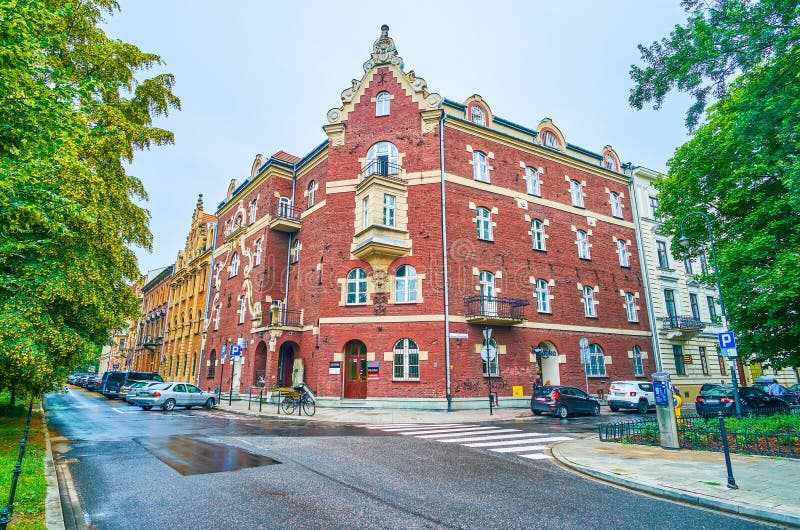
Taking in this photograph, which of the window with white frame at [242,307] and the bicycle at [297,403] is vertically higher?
the window with white frame at [242,307]

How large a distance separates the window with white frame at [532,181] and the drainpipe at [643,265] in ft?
31.1

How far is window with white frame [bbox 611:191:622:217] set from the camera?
3085cm

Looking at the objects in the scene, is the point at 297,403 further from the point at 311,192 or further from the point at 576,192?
the point at 576,192

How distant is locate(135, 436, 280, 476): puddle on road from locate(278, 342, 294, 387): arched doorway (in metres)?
14.9

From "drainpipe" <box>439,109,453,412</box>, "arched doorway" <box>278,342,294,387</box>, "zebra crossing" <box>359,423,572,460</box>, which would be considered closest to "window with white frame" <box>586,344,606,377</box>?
"drainpipe" <box>439,109,453,412</box>

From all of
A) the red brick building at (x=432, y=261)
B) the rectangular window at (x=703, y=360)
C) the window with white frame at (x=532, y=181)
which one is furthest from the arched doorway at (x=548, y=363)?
the rectangular window at (x=703, y=360)

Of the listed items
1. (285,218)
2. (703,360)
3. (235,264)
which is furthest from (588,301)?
(235,264)

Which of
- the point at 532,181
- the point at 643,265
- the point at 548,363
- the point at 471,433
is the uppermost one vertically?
the point at 532,181

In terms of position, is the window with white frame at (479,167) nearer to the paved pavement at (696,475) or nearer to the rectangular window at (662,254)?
the rectangular window at (662,254)

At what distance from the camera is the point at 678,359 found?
29750mm

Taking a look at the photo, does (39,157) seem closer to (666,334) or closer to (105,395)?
(105,395)

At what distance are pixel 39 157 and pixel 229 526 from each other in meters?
7.83

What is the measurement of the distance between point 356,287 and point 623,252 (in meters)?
19.7

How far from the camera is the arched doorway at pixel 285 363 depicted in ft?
85.7
